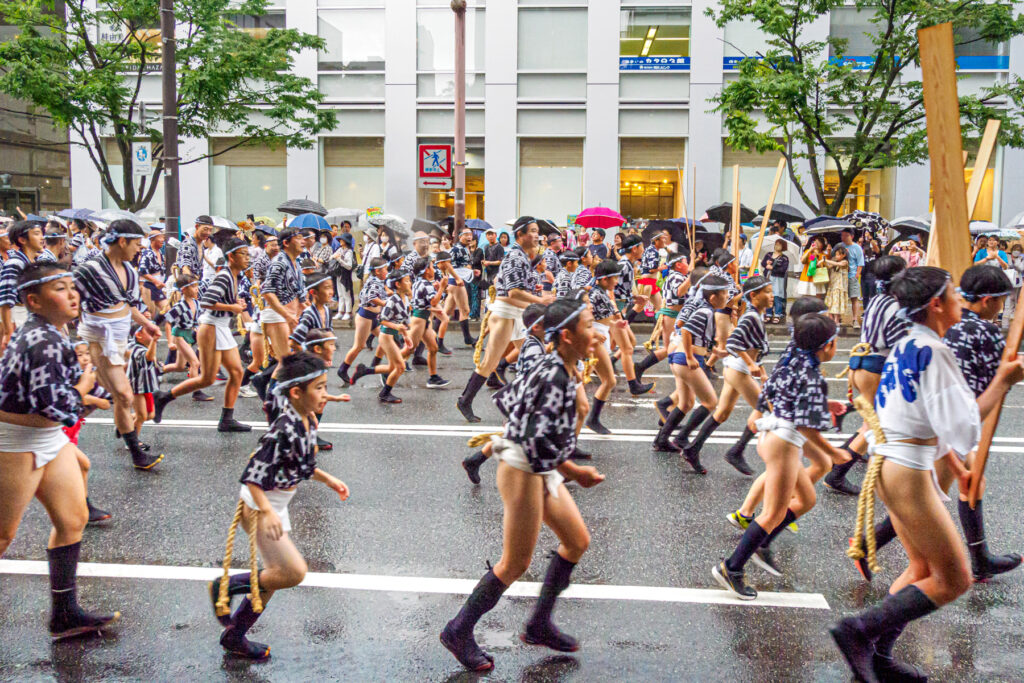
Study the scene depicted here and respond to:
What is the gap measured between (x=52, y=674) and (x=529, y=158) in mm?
24201

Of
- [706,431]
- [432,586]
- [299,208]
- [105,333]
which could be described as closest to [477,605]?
[432,586]

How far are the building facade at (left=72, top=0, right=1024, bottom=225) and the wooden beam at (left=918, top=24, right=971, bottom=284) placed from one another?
22144 millimetres

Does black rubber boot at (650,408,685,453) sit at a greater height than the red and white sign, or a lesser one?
lesser

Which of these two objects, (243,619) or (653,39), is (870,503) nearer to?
(243,619)

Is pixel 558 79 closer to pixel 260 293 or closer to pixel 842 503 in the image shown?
pixel 260 293

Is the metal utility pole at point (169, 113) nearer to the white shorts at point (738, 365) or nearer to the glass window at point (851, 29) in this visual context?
the white shorts at point (738, 365)

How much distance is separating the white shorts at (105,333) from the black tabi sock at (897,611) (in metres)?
5.86

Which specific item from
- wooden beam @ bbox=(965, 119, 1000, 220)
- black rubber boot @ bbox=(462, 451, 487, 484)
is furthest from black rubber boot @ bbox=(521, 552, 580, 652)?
wooden beam @ bbox=(965, 119, 1000, 220)

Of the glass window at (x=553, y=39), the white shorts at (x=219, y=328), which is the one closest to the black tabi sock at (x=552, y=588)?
the white shorts at (x=219, y=328)

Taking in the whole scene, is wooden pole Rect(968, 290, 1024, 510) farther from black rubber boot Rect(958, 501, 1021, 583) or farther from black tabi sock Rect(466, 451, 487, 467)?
black tabi sock Rect(466, 451, 487, 467)

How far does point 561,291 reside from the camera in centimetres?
1148

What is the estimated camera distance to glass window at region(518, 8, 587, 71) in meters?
26.6

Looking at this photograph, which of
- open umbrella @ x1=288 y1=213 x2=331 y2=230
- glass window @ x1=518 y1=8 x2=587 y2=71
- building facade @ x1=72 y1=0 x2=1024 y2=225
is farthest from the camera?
glass window @ x1=518 y1=8 x2=587 y2=71

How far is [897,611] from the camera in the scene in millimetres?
3879
